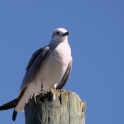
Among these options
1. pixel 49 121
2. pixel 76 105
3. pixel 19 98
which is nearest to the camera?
pixel 49 121

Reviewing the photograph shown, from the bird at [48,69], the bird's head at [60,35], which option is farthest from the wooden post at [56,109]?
the bird's head at [60,35]

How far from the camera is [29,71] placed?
30.3 ft

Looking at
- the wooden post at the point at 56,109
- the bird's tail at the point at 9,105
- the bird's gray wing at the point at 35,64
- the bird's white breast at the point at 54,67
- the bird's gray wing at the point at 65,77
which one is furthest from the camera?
the bird's gray wing at the point at 65,77

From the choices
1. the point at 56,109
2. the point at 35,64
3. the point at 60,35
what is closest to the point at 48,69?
the point at 35,64

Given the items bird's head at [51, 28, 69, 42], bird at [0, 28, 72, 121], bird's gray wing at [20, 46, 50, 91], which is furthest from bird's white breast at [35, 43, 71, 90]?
bird's head at [51, 28, 69, 42]

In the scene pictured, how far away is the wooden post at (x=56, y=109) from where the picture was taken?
4.49 meters

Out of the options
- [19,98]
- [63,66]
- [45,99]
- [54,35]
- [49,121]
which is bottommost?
[49,121]

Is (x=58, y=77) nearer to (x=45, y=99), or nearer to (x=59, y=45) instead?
(x=59, y=45)

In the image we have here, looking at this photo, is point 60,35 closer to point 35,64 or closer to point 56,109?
point 35,64

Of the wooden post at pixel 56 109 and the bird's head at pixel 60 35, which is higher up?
the bird's head at pixel 60 35

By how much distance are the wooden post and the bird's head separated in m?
4.51

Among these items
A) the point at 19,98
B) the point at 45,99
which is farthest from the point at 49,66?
the point at 45,99

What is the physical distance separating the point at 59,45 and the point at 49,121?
15.6ft

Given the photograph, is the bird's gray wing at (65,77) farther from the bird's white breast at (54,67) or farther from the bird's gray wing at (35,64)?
the bird's gray wing at (35,64)
